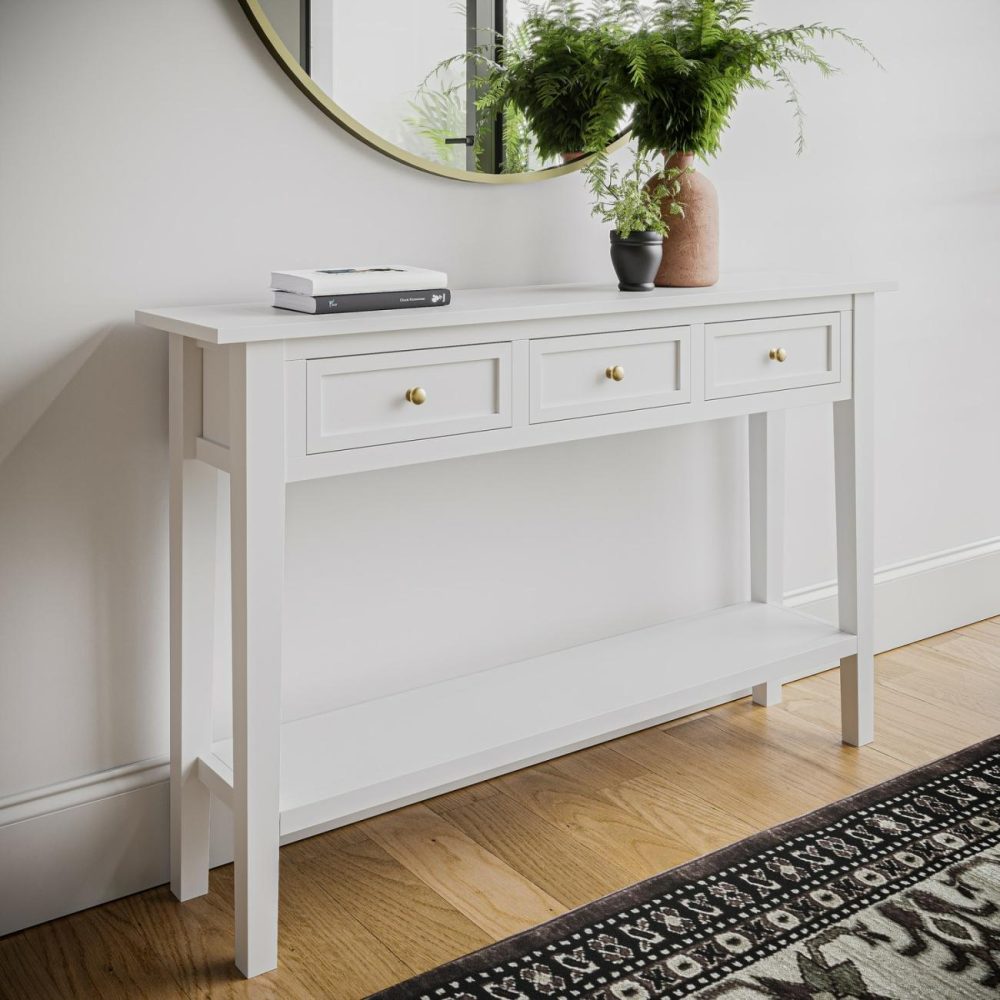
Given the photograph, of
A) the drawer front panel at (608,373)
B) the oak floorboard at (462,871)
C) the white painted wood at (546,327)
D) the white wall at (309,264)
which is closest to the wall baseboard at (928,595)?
the white wall at (309,264)

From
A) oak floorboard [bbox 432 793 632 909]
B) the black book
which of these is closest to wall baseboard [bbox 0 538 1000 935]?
oak floorboard [bbox 432 793 632 909]

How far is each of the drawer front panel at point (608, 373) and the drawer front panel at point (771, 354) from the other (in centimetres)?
7

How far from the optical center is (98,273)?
1.67 metres

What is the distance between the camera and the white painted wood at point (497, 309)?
1486 millimetres

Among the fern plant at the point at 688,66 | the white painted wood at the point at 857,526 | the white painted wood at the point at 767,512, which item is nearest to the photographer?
the fern plant at the point at 688,66

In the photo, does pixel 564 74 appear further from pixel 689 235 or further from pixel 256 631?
pixel 256 631

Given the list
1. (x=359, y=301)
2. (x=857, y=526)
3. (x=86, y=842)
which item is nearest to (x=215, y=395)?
(x=359, y=301)

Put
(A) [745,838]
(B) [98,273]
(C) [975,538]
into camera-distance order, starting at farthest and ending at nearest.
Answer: (C) [975,538]
(A) [745,838]
(B) [98,273]

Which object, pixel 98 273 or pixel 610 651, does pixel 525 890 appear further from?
pixel 98 273

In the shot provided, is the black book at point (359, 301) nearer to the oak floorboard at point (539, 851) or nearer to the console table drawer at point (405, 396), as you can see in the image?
the console table drawer at point (405, 396)

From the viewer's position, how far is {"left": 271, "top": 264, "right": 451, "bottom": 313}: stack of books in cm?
155

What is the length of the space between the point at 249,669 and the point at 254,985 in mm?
449

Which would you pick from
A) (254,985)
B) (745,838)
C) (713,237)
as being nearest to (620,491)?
(713,237)

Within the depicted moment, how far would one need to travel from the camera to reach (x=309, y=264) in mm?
1874
